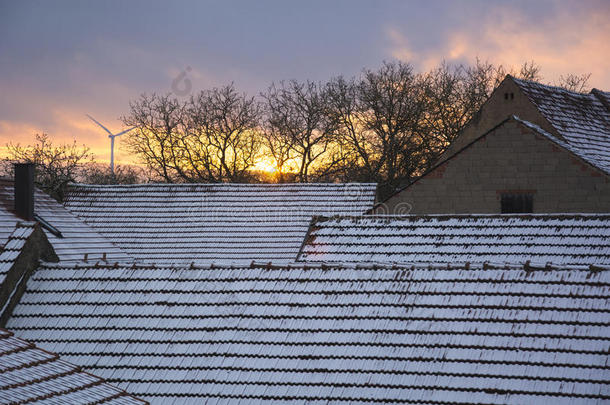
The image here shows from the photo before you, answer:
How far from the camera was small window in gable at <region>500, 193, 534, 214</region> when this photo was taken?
2192 cm

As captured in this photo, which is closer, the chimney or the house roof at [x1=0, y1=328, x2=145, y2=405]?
the house roof at [x1=0, y1=328, x2=145, y2=405]

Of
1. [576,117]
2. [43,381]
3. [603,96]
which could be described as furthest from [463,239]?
[603,96]

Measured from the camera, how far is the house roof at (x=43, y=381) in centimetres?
737

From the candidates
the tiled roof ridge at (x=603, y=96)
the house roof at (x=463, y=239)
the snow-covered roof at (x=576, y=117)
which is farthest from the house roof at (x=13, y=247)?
the tiled roof ridge at (x=603, y=96)

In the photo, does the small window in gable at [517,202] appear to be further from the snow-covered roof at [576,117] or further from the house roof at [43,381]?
the house roof at [43,381]

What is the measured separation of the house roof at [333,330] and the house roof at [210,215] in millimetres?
11666

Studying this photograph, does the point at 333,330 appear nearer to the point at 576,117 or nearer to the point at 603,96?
the point at 576,117

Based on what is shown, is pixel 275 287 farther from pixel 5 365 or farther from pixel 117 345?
pixel 5 365

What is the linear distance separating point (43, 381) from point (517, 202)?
669 inches

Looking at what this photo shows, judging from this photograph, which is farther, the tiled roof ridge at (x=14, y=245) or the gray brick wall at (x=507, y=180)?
the gray brick wall at (x=507, y=180)

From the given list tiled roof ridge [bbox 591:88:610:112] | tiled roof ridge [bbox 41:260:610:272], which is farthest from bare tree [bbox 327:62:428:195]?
tiled roof ridge [bbox 41:260:610:272]

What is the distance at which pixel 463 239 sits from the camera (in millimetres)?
16859

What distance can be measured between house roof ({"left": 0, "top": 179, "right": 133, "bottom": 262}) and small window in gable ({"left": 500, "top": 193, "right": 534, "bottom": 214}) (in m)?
11.4

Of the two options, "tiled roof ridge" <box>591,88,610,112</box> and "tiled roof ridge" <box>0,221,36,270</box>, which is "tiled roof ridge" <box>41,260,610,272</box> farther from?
"tiled roof ridge" <box>591,88,610,112</box>
